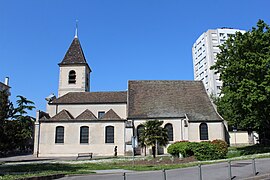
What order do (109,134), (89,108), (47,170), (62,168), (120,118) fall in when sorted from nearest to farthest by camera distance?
(47,170) → (62,168) → (109,134) → (120,118) → (89,108)

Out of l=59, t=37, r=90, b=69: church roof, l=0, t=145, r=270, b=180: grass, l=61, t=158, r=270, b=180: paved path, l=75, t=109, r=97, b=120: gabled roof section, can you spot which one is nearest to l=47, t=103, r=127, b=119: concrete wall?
l=75, t=109, r=97, b=120: gabled roof section

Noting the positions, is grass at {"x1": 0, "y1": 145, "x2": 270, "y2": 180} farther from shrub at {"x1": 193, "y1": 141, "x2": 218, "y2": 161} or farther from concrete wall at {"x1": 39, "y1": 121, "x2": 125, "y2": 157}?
concrete wall at {"x1": 39, "y1": 121, "x2": 125, "y2": 157}

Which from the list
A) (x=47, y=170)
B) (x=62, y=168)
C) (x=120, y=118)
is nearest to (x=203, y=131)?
(x=120, y=118)

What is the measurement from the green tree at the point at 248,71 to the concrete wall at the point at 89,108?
16.2 m

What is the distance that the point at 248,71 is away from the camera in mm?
21891

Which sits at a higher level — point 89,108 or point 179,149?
point 89,108

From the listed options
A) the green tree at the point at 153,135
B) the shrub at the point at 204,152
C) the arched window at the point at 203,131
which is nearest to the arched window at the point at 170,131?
the arched window at the point at 203,131

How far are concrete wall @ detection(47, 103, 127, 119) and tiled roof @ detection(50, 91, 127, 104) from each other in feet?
1.88

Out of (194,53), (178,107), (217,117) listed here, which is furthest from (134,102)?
(194,53)

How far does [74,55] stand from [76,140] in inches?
628

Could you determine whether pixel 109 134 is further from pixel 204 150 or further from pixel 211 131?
pixel 204 150

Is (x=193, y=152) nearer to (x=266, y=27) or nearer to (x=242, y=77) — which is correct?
(x=242, y=77)

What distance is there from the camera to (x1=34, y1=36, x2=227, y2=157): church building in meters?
32.9

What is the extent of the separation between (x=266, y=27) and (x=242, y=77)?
5.28 meters
